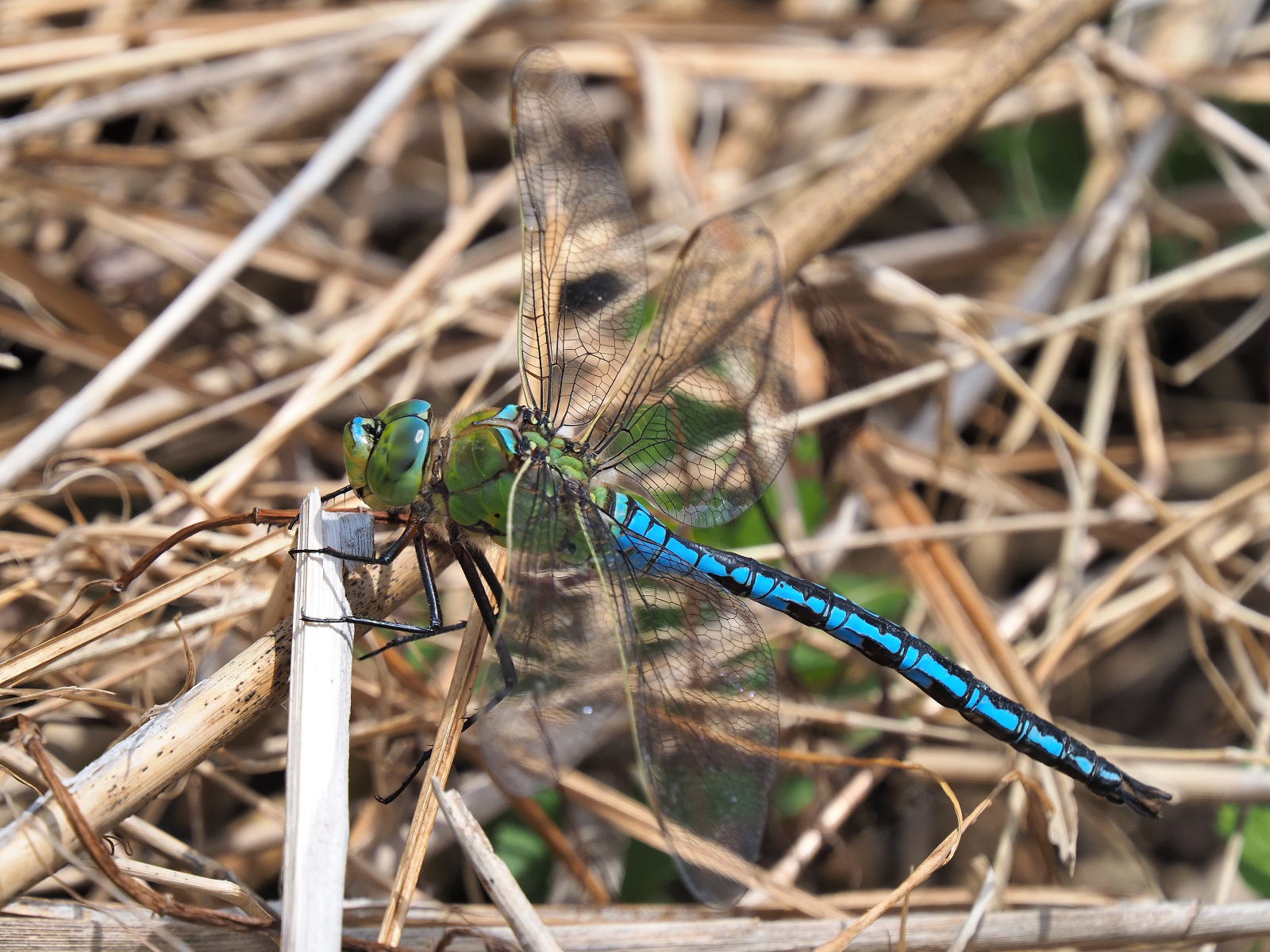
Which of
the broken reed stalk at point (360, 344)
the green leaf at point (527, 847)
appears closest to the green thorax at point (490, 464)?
the broken reed stalk at point (360, 344)

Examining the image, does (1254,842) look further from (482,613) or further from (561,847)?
(482,613)

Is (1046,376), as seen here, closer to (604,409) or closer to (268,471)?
(604,409)

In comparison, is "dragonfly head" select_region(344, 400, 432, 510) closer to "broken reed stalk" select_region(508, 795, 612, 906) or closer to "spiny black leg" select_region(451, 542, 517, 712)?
"spiny black leg" select_region(451, 542, 517, 712)

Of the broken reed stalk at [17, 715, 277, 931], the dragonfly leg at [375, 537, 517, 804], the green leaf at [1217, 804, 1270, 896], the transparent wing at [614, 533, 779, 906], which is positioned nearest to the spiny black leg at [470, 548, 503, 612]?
the dragonfly leg at [375, 537, 517, 804]

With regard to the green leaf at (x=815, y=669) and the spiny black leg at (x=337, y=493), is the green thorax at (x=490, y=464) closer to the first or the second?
the spiny black leg at (x=337, y=493)

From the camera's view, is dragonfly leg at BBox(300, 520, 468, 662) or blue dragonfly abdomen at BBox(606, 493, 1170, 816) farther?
blue dragonfly abdomen at BBox(606, 493, 1170, 816)

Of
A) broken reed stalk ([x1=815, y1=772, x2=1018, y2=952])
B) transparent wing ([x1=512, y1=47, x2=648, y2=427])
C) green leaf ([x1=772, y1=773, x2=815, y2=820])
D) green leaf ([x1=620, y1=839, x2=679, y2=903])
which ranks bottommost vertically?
broken reed stalk ([x1=815, y1=772, x2=1018, y2=952])
